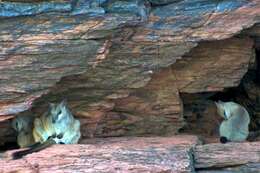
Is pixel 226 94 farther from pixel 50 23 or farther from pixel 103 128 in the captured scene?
pixel 50 23

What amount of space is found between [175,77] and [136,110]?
0.82 meters

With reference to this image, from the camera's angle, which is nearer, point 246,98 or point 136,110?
point 136,110

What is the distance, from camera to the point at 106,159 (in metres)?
9.95

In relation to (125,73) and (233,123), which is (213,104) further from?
(125,73)

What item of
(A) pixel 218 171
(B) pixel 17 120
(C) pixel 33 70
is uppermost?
(C) pixel 33 70

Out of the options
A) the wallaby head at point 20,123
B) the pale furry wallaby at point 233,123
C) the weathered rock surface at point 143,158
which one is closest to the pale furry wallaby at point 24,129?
the wallaby head at point 20,123

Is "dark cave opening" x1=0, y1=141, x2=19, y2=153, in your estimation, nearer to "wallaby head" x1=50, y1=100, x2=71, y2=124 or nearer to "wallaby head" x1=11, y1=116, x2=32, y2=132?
"wallaby head" x1=11, y1=116, x2=32, y2=132

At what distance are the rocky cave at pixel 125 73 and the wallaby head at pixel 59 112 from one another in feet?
0.59

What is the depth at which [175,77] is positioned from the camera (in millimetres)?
11312

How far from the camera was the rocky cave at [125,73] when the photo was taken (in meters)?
9.81

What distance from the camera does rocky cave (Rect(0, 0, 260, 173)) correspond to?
981cm

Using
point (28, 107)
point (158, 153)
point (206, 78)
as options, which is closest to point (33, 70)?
point (28, 107)

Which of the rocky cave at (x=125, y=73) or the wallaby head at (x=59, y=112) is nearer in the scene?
the rocky cave at (x=125, y=73)

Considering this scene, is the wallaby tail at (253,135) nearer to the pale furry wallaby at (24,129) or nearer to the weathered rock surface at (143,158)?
the weathered rock surface at (143,158)
